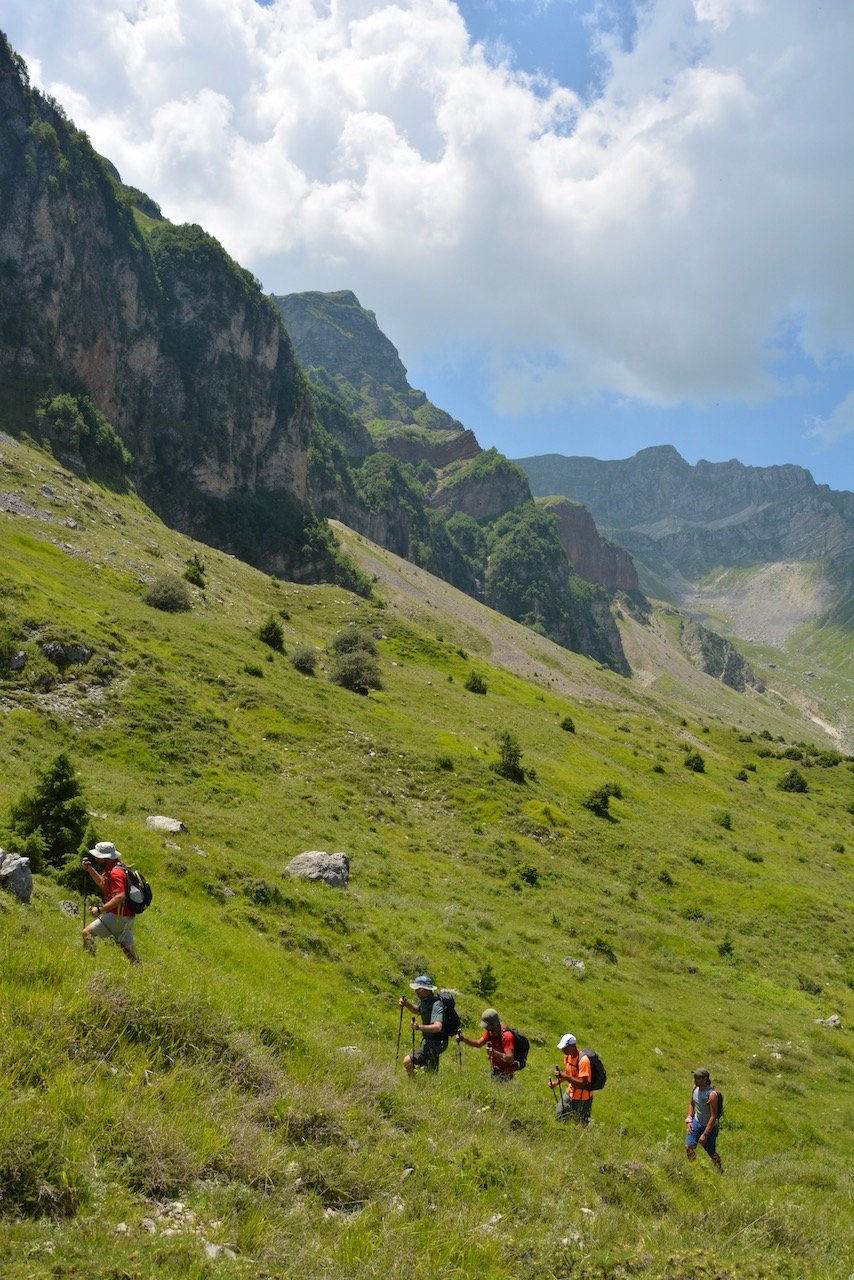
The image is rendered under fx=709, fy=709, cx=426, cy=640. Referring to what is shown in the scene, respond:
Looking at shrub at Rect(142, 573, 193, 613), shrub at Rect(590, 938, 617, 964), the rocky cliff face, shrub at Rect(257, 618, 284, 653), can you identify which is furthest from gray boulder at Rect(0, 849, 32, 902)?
the rocky cliff face

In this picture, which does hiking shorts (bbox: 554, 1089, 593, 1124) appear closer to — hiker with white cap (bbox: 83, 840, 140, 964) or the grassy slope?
the grassy slope

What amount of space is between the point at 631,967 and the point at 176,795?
17.7 m

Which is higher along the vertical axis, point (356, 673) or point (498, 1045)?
point (356, 673)

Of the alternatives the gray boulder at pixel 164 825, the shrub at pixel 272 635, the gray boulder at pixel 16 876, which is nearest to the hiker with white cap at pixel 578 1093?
the gray boulder at pixel 16 876

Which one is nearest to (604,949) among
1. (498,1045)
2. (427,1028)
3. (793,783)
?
(498,1045)

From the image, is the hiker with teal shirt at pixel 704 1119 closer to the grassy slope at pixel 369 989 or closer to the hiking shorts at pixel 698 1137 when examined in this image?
the hiking shorts at pixel 698 1137

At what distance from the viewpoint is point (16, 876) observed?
1228cm

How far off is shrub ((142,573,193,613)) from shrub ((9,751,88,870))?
34.9 m

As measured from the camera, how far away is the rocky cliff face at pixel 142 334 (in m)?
106

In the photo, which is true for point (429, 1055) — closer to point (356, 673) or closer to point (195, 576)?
point (356, 673)

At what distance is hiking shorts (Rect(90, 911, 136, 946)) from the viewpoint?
11102 mm

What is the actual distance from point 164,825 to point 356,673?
1295 inches

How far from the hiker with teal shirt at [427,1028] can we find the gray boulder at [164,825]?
10.7 m

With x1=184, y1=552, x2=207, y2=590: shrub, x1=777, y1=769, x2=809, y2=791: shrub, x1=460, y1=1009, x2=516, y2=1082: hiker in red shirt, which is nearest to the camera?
x1=460, y1=1009, x2=516, y2=1082: hiker in red shirt
